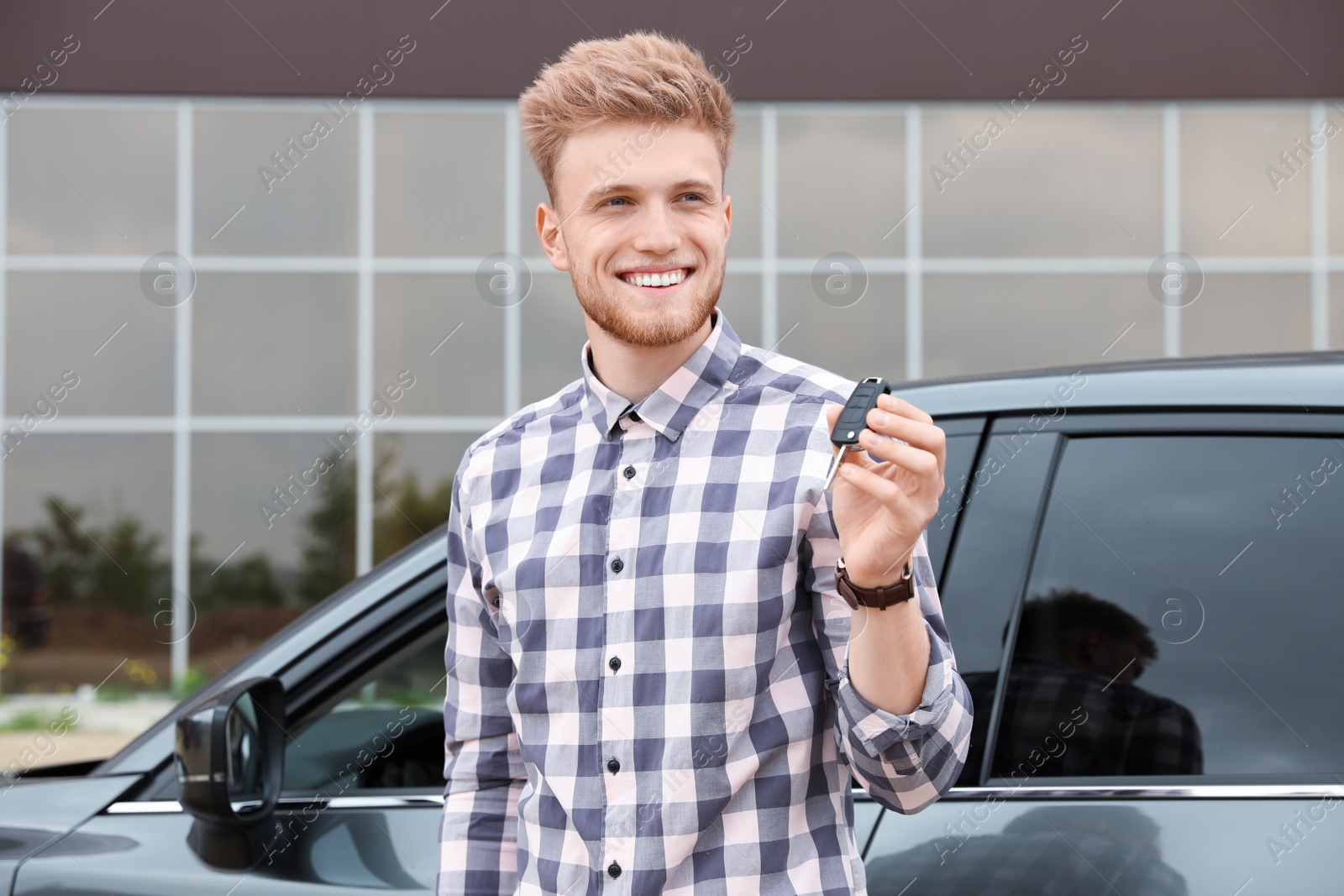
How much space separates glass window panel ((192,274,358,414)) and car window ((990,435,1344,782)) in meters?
8.60

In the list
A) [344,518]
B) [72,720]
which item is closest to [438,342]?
[344,518]

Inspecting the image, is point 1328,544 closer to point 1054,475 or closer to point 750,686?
point 1054,475

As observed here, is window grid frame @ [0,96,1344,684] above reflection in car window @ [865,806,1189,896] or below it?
above

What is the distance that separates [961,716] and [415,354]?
878cm

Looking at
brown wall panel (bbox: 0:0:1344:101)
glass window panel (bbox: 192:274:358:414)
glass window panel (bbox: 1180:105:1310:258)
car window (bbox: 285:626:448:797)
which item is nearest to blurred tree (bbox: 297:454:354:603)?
glass window panel (bbox: 192:274:358:414)

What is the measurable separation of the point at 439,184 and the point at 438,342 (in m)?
1.30

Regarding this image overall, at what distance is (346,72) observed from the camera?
361 inches

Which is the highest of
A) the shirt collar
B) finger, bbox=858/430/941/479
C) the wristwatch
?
the shirt collar

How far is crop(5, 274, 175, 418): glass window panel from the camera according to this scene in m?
9.56

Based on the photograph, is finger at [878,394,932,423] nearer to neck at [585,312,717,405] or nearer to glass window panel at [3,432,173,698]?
neck at [585,312,717,405]

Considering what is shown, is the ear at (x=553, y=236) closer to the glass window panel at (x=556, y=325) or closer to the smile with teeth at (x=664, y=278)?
the smile with teeth at (x=664, y=278)

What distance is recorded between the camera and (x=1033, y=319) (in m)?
9.43

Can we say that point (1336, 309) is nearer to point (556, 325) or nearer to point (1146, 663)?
point (556, 325)

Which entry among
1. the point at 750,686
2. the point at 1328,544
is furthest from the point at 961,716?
the point at 1328,544
